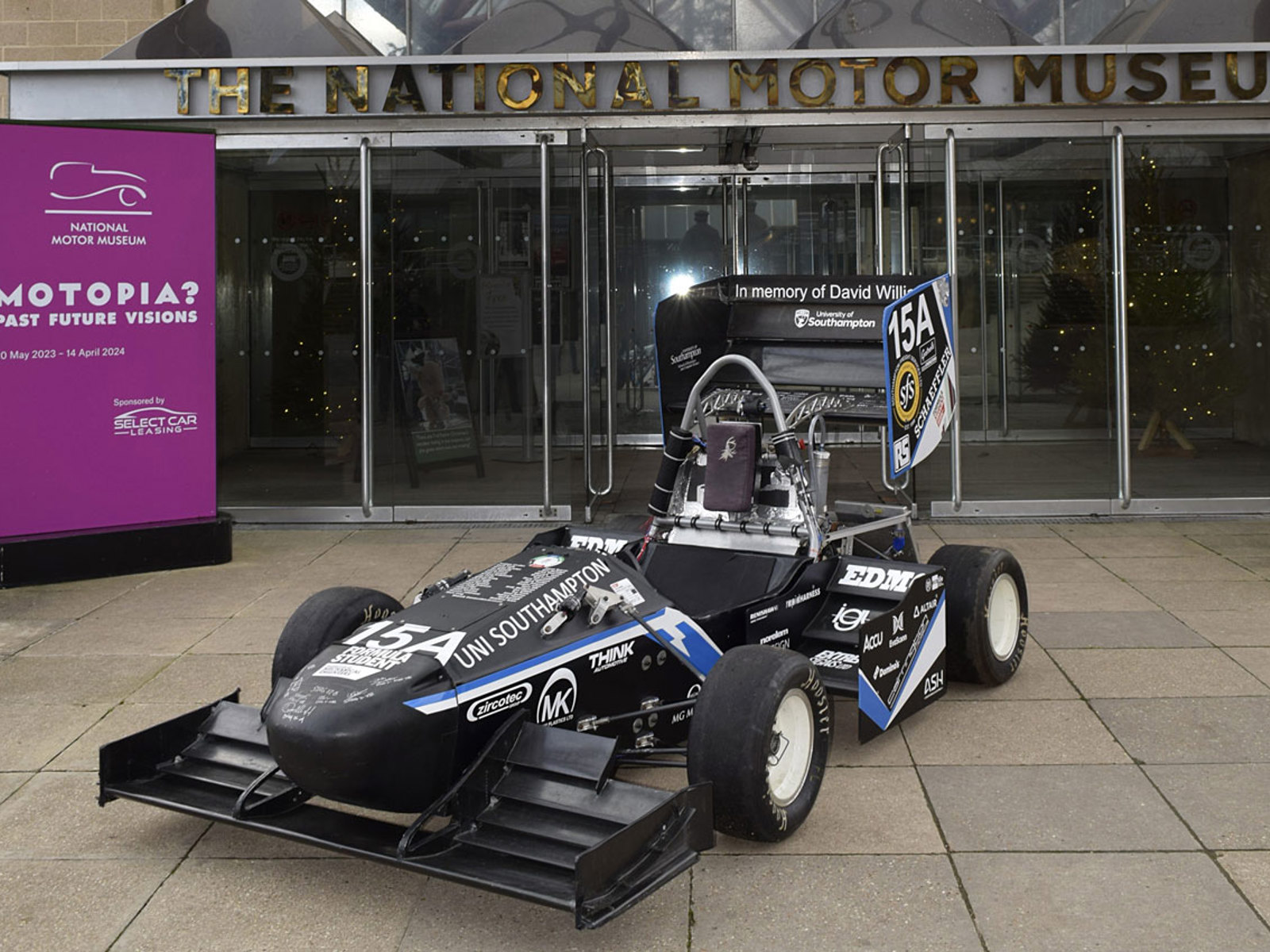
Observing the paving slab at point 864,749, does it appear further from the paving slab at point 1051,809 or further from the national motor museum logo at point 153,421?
the national motor museum logo at point 153,421

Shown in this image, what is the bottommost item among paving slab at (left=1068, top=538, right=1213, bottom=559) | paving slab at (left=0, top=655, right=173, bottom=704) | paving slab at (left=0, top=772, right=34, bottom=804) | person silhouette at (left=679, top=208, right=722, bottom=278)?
paving slab at (left=0, top=772, right=34, bottom=804)

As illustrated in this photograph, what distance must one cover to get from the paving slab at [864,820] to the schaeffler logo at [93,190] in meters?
6.65

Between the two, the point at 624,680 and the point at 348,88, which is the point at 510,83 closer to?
the point at 348,88

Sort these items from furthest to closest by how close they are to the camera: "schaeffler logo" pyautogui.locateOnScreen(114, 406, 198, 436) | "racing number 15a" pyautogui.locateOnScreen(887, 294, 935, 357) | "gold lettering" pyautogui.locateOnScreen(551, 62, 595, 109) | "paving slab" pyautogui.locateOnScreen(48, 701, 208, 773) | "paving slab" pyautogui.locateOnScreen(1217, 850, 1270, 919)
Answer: "gold lettering" pyautogui.locateOnScreen(551, 62, 595, 109), "schaeffler logo" pyautogui.locateOnScreen(114, 406, 198, 436), "racing number 15a" pyautogui.locateOnScreen(887, 294, 935, 357), "paving slab" pyautogui.locateOnScreen(48, 701, 208, 773), "paving slab" pyautogui.locateOnScreen(1217, 850, 1270, 919)

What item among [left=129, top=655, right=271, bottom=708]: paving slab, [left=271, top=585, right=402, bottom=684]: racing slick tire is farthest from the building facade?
[left=271, top=585, right=402, bottom=684]: racing slick tire

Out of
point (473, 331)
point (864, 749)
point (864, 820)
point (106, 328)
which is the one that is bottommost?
point (864, 820)

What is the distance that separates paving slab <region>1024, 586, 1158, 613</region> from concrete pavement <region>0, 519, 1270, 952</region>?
25 cm

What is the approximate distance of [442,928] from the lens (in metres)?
4.16

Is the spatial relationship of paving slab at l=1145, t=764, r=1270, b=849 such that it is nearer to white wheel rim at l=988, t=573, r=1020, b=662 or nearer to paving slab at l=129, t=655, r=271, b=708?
white wheel rim at l=988, t=573, r=1020, b=662

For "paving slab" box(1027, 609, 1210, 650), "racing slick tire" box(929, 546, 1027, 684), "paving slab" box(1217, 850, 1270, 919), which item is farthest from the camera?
"paving slab" box(1027, 609, 1210, 650)

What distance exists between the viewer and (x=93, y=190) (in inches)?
378

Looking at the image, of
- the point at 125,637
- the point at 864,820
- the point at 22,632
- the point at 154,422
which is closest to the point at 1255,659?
the point at 864,820

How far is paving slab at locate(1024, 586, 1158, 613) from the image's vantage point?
27.0 ft

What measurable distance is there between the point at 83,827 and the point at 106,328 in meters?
5.45
